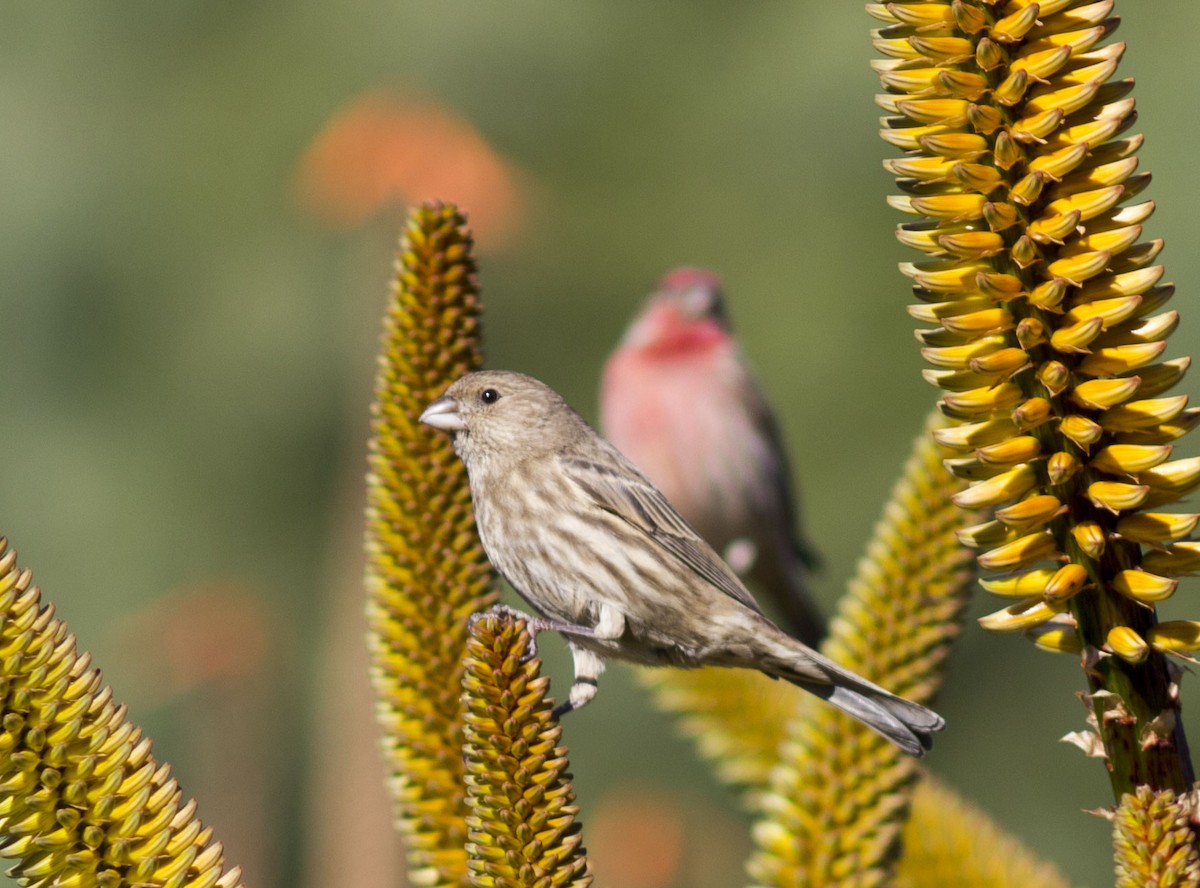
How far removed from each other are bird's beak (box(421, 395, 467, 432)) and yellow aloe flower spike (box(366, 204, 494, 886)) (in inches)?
1.5

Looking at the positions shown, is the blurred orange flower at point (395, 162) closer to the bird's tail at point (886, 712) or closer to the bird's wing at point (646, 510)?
the bird's wing at point (646, 510)

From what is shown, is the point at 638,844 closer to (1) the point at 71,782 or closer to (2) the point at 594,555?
(2) the point at 594,555

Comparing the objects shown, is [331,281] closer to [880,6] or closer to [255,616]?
[255,616]

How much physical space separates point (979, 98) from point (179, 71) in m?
18.2

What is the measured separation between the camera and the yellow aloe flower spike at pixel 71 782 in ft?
5.32

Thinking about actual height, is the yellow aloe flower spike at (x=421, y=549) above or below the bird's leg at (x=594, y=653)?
above

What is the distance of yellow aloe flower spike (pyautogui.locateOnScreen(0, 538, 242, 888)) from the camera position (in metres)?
1.62

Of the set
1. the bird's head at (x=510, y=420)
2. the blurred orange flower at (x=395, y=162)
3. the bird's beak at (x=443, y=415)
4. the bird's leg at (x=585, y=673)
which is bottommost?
the bird's leg at (x=585, y=673)

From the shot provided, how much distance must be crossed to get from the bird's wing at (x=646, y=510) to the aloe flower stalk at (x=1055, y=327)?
2.19 m

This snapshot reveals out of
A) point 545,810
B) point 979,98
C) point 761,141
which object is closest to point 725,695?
point 545,810

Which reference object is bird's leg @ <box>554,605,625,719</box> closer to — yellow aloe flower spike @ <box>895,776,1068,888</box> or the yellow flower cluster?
yellow aloe flower spike @ <box>895,776,1068,888</box>

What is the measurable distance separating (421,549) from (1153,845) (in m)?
1.28

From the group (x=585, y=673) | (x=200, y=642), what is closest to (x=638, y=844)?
(x=585, y=673)

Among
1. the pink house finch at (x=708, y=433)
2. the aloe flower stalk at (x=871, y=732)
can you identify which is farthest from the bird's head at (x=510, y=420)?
the pink house finch at (x=708, y=433)
